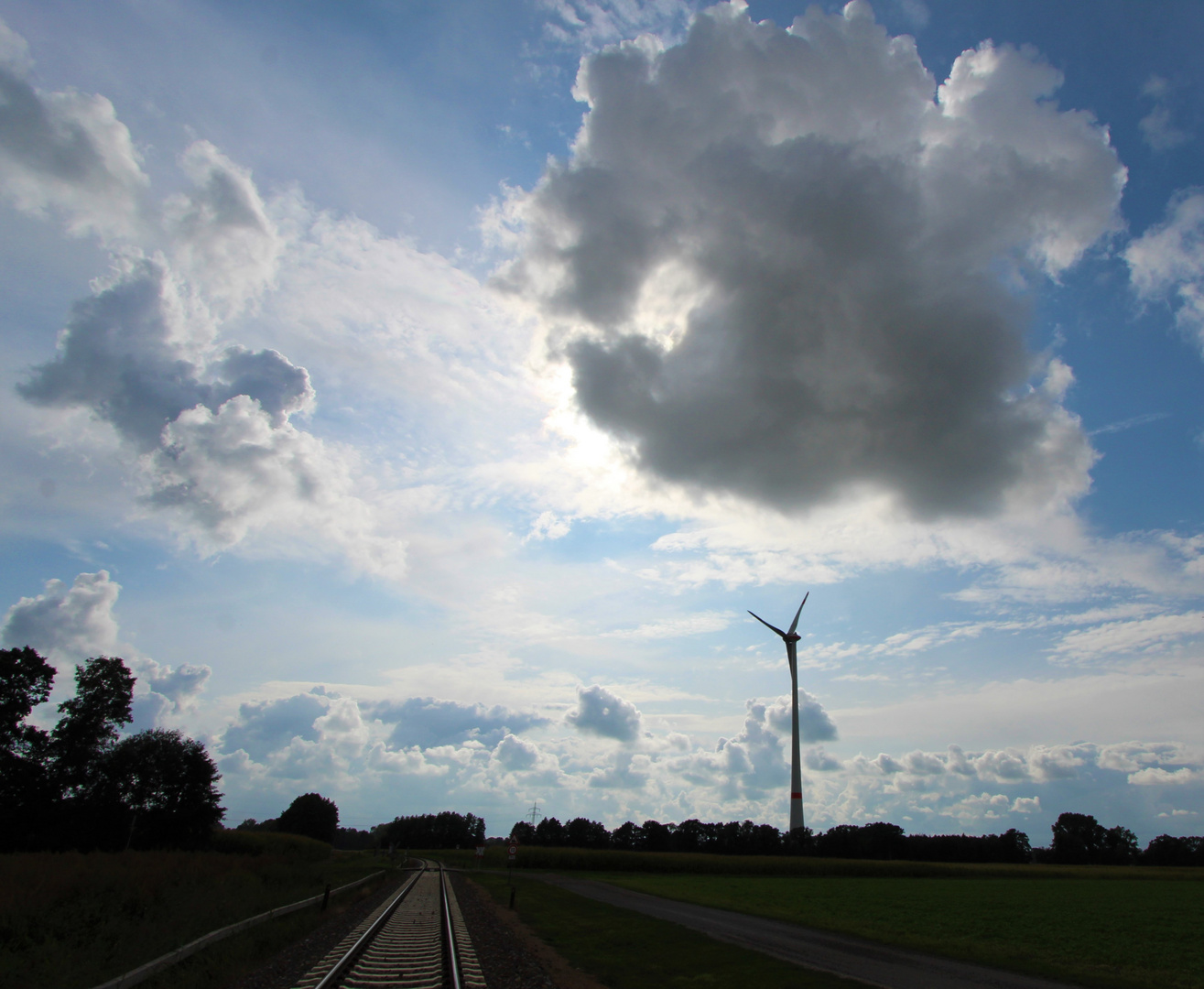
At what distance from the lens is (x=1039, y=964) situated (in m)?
23.7

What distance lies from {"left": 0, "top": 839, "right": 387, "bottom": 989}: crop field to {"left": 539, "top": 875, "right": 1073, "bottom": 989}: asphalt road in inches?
644

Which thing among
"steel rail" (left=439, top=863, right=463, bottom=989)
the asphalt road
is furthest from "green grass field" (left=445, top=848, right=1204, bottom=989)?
"steel rail" (left=439, top=863, right=463, bottom=989)

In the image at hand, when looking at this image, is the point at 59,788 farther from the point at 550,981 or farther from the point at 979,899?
the point at 979,899

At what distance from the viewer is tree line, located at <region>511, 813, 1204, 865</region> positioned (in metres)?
160

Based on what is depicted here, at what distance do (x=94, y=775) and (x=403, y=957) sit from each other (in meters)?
72.7

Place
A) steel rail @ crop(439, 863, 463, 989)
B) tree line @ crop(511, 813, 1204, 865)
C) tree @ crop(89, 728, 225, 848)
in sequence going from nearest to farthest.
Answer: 1. steel rail @ crop(439, 863, 463, 989)
2. tree @ crop(89, 728, 225, 848)
3. tree line @ crop(511, 813, 1204, 865)

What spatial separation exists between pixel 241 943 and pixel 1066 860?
217161 millimetres

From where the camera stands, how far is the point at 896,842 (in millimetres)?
161875

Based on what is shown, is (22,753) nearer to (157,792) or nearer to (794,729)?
(157,792)

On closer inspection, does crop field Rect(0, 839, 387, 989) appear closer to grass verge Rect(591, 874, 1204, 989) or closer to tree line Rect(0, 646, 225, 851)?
grass verge Rect(591, 874, 1204, 989)

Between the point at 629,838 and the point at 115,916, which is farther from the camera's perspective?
the point at 629,838

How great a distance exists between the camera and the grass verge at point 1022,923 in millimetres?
23797

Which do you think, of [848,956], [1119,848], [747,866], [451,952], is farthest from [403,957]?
[1119,848]

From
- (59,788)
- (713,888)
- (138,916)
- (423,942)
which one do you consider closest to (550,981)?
(423,942)
